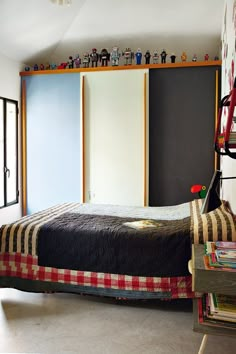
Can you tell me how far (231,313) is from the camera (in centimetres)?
147

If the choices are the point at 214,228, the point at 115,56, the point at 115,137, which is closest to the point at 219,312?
the point at 214,228

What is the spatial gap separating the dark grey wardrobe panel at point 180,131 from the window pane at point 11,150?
5.84 ft

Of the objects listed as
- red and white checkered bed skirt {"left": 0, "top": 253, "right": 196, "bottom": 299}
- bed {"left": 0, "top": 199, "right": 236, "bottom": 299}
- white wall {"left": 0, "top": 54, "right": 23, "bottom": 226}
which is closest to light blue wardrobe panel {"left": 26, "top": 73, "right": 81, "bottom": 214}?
white wall {"left": 0, "top": 54, "right": 23, "bottom": 226}

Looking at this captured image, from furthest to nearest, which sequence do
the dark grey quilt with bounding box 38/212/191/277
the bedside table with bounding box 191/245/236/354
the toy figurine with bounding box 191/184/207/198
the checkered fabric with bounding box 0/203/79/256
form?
→ the toy figurine with bounding box 191/184/207/198
the checkered fabric with bounding box 0/203/79/256
the dark grey quilt with bounding box 38/212/191/277
the bedside table with bounding box 191/245/236/354

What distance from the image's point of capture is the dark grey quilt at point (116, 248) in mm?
2471

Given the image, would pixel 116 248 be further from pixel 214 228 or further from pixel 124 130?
pixel 124 130

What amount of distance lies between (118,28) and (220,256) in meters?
3.77

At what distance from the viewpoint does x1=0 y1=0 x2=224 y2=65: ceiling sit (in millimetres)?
4234

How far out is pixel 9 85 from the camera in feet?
14.8

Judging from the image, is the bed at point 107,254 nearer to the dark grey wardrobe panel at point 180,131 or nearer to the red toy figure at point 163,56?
the dark grey wardrobe panel at point 180,131

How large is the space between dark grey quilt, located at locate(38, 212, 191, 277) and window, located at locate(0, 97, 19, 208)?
193cm

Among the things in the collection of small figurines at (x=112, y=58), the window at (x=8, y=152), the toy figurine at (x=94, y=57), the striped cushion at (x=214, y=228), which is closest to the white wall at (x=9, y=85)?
the window at (x=8, y=152)

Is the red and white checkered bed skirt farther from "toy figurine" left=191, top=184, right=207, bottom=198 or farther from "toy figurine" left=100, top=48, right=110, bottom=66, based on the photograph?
"toy figurine" left=100, top=48, right=110, bottom=66

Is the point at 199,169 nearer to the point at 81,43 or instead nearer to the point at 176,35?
the point at 176,35
